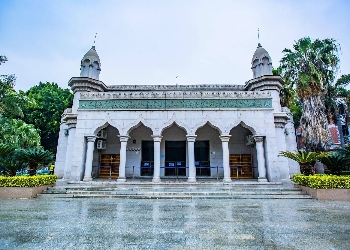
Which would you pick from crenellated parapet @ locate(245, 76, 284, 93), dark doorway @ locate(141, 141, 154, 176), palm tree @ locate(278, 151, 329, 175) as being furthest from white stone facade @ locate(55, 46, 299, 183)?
dark doorway @ locate(141, 141, 154, 176)

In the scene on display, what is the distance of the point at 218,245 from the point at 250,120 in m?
9.45

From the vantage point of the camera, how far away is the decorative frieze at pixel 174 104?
1220 cm

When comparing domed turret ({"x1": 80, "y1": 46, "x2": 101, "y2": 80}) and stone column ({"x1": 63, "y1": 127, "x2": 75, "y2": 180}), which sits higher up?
domed turret ({"x1": 80, "y1": 46, "x2": 101, "y2": 80})

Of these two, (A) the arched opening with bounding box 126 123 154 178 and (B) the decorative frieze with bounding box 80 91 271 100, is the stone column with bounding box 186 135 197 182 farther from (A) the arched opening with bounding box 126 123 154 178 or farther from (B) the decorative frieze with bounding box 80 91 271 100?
(A) the arched opening with bounding box 126 123 154 178

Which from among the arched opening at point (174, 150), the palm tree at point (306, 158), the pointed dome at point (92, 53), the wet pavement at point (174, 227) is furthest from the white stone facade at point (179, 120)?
the wet pavement at point (174, 227)

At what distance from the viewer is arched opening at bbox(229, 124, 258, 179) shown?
14.1 meters

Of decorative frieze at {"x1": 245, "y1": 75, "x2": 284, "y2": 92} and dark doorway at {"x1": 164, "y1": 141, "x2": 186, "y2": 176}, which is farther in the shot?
dark doorway at {"x1": 164, "y1": 141, "x2": 186, "y2": 176}

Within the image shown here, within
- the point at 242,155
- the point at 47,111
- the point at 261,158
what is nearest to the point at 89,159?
the point at 261,158

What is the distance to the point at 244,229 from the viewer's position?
4461mm

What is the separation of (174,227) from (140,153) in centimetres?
1026

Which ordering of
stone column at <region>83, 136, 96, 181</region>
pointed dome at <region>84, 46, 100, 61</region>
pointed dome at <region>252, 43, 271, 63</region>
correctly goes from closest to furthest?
stone column at <region>83, 136, 96, 181</region>
pointed dome at <region>252, 43, 271, 63</region>
pointed dome at <region>84, 46, 100, 61</region>

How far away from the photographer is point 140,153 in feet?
47.8

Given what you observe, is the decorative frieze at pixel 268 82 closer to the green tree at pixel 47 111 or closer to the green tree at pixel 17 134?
the green tree at pixel 17 134

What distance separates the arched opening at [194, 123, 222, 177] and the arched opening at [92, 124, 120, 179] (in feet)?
18.4
